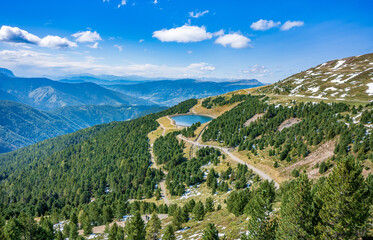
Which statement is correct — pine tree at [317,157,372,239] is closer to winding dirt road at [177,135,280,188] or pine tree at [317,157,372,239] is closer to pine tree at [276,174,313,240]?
pine tree at [276,174,313,240]

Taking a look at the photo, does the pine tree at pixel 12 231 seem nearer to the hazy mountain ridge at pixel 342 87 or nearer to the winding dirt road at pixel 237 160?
the winding dirt road at pixel 237 160

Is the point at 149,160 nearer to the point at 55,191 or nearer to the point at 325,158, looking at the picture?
the point at 55,191

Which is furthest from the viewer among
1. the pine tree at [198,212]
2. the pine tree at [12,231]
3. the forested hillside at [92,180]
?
the forested hillside at [92,180]

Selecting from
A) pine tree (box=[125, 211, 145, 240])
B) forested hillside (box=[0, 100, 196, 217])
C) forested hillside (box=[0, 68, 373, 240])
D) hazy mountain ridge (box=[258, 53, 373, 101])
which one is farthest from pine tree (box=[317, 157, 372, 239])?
hazy mountain ridge (box=[258, 53, 373, 101])

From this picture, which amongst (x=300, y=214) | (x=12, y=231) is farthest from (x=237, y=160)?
(x=12, y=231)

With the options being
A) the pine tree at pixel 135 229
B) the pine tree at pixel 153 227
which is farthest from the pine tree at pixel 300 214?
the pine tree at pixel 153 227
